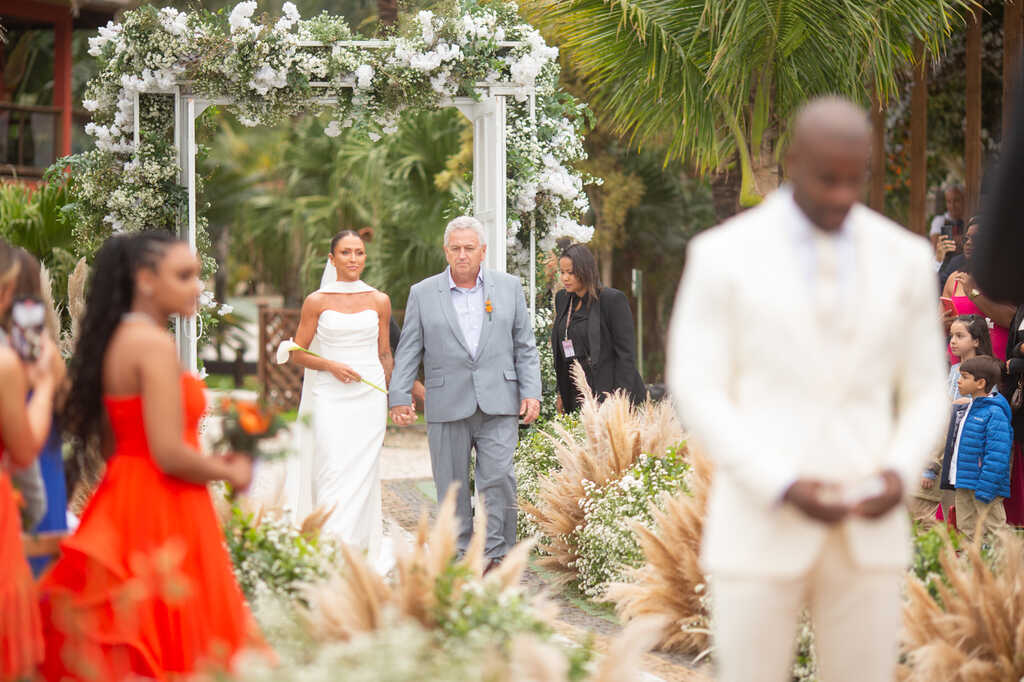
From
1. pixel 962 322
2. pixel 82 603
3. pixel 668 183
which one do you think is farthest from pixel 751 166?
pixel 668 183

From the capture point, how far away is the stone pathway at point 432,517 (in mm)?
5754

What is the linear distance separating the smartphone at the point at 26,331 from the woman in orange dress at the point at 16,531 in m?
0.14

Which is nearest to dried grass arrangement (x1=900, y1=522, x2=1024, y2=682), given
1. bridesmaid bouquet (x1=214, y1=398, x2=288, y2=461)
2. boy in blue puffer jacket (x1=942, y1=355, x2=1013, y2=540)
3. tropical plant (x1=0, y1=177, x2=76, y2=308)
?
bridesmaid bouquet (x1=214, y1=398, x2=288, y2=461)

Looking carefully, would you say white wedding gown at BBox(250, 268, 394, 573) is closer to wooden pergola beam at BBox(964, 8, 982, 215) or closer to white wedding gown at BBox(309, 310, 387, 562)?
white wedding gown at BBox(309, 310, 387, 562)

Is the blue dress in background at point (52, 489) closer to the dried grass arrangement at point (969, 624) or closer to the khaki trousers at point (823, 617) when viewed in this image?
the khaki trousers at point (823, 617)

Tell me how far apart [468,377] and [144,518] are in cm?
414

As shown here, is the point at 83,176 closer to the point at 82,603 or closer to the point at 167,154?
the point at 167,154

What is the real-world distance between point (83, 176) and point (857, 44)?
6257 mm

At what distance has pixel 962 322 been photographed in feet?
25.0

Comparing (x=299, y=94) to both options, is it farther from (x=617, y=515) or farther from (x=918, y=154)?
(x=918, y=154)

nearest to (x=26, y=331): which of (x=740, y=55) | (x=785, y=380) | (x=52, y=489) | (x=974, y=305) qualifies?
(x=52, y=489)

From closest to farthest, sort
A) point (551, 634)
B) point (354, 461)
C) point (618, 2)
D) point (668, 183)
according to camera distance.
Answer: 1. point (551, 634)
2. point (354, 461)
3. point (618, 2)
4. point (668, 183)

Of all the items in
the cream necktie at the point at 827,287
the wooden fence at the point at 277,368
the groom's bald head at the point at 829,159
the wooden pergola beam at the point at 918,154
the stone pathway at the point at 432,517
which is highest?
the wooden pergola beam at the point at 918,154

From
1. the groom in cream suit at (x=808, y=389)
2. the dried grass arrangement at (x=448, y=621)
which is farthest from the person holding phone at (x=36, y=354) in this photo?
the groom in cream suit at (x=808, y=389)
